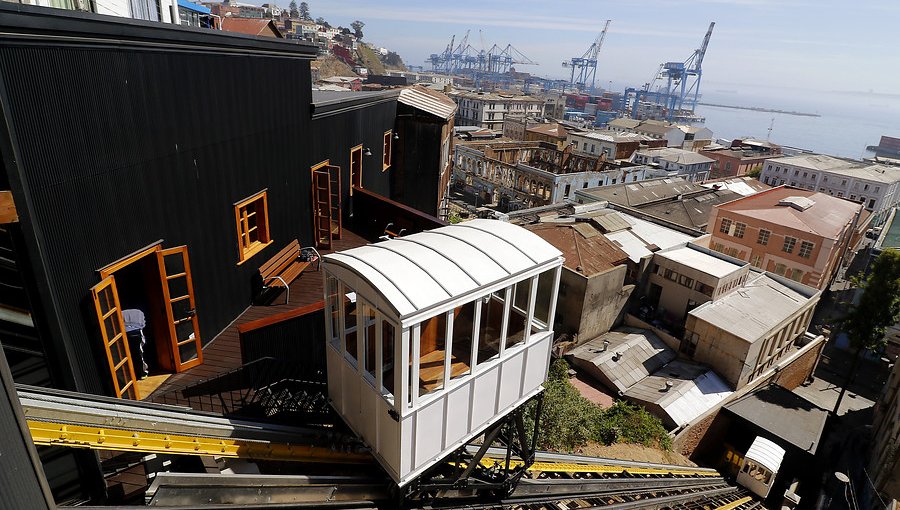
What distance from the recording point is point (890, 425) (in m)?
20.9

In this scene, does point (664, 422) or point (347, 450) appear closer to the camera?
point (347, 450)

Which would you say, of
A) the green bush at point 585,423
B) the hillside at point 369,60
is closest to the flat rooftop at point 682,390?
the green bush at point 585,423

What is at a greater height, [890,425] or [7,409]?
[7,409]

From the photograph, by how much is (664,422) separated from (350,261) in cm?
1896

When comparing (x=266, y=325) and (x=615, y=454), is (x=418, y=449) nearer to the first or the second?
(x=266, y=325)

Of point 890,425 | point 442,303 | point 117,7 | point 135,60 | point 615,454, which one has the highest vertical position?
point 117,7

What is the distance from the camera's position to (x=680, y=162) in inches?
2307

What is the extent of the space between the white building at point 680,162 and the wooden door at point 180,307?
59544mm

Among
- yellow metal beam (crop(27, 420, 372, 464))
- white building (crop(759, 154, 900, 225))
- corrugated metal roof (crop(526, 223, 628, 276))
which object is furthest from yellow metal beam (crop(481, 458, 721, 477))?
white building (crop(759, 154, 900, 225))

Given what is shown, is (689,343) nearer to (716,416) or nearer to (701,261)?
(716,416)

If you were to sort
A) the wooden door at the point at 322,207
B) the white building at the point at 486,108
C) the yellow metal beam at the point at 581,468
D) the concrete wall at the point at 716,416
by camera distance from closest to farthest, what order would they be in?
1. the yellow metal beam at the point at 581,468
2. the wooden door at the point at 322,207
3. the concrete wall at the point at 716,416
4. the white building at the point at 486,108

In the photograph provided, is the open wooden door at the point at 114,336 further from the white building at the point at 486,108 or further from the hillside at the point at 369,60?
the hillside at the point at 369,60

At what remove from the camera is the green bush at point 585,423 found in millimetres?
14531

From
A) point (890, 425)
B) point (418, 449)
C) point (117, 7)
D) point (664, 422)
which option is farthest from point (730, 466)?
point (117, 7)
